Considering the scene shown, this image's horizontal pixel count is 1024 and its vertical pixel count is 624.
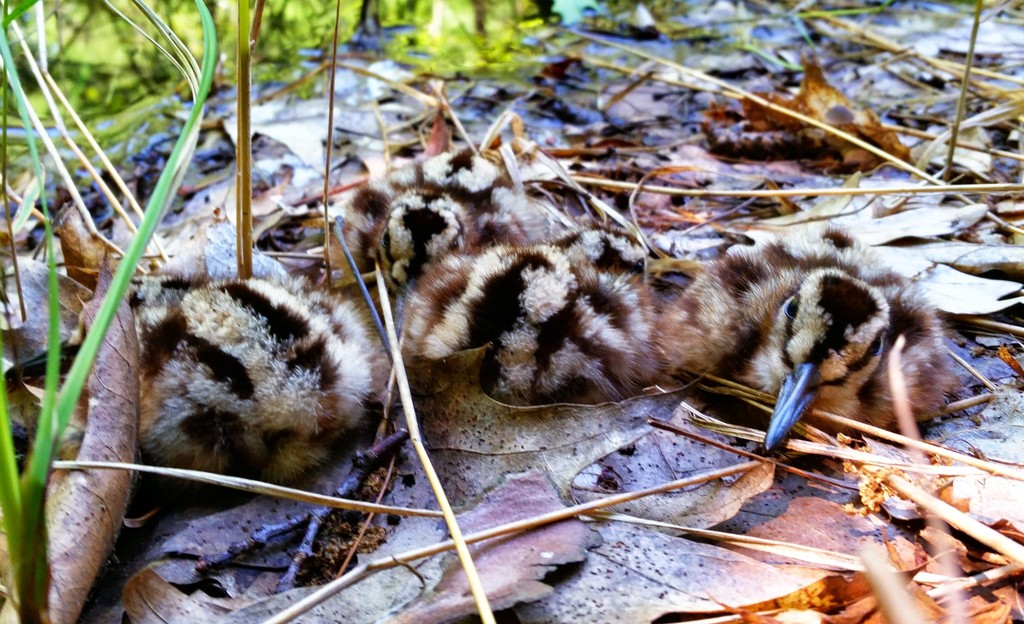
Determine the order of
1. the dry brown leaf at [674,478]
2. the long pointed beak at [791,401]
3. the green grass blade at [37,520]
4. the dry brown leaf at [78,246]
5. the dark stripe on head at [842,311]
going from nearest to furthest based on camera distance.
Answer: the green grass blade at [37,520] → the dry brown leaf at [674,478] → the long pointed beak at [791,401] → the dark stripe on head at [842,311] → the dry brown leaf at [78,246]

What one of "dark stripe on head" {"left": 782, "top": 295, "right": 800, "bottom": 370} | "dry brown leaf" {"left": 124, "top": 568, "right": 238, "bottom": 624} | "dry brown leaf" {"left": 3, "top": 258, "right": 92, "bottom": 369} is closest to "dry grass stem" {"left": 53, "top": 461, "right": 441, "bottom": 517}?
"dry brown leaf" {"left": 124, "top": 568, "right": 238, "bottom": 624}

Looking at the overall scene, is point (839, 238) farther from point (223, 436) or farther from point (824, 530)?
point (223, 436)

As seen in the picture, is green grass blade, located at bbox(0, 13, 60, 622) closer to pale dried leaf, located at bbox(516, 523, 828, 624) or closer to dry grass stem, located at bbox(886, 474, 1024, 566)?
pale dried leaf, located at bbox(516, 523, 828, 624)

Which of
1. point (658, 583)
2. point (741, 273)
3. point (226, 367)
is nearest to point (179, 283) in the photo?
point (226, 367)

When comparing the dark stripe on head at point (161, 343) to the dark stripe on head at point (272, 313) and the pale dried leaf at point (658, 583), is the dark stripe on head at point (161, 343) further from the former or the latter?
the pale dried leaf at point (658, 583)

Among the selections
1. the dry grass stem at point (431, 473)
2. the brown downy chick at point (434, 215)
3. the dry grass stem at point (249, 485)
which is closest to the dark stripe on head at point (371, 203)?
the brown downy chick at point (434, 215)

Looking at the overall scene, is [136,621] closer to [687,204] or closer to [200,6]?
[200,6]

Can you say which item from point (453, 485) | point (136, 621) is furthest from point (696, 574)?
point (136, 621)
